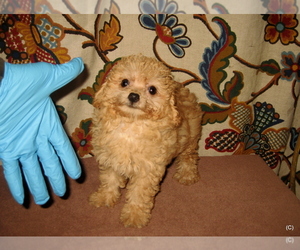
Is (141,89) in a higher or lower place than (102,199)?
higher

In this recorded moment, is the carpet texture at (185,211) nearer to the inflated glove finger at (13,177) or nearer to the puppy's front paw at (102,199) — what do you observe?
the puppy's front paw at (102,199)

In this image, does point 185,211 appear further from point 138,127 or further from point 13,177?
point 13,177

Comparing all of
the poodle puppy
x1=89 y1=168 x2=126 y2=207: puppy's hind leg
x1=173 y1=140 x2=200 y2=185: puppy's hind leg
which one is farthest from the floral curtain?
x1=89 y1=168 x2=126 y2=207: puppy's hind leg

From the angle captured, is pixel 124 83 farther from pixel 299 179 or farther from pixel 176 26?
pixel 299 179

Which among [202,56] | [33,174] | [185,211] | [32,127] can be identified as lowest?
[185,211]

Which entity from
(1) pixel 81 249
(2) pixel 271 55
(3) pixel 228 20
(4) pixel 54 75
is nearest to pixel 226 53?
(3) pixel 228 20

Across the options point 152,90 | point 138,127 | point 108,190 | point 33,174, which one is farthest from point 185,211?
point 33,174
